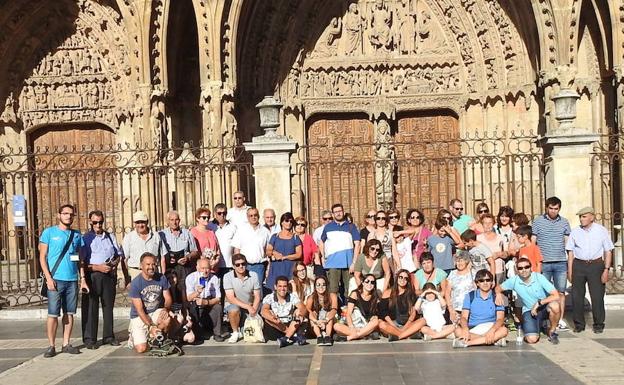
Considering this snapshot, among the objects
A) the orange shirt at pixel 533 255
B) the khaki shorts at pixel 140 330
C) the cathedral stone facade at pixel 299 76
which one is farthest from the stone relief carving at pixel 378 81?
the khaki shorts at pixel 140 330

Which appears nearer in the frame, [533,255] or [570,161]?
[533,255]

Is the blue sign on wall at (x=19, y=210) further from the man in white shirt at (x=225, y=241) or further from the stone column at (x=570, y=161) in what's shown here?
the stone column at (x=570, y=161)

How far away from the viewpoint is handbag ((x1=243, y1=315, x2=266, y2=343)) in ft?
27.2

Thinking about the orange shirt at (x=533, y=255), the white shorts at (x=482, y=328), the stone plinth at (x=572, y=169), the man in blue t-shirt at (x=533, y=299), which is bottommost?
the white shorts at (x=482, y=328)

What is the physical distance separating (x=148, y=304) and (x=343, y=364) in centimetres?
210

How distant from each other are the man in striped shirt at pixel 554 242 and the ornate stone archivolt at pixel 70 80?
970cm

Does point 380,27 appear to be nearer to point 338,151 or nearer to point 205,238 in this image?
point 338,151

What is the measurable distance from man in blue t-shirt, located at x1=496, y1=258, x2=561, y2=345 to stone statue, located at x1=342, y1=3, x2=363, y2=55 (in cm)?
905

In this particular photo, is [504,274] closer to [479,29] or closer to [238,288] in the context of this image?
[238,288]

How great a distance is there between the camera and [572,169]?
10258 mm

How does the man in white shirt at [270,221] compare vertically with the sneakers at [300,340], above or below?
above

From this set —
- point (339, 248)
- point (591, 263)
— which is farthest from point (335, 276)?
point (591, 263)

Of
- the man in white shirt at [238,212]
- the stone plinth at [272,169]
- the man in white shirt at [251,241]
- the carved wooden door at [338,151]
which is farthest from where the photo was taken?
the carved wooden door at [338,151]

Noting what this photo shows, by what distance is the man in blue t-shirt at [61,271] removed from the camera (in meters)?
7.91
